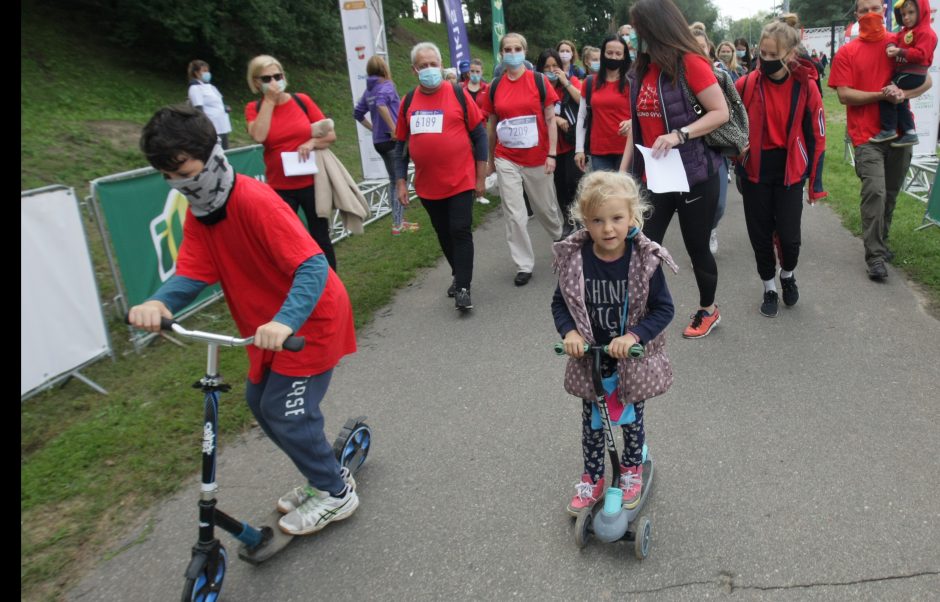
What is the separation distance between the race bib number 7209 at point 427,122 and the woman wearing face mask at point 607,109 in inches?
57.3

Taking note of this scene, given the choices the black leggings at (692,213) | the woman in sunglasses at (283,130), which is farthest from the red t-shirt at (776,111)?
the woman in sunglasses at (283,130)

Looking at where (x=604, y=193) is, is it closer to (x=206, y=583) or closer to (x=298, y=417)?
(x=298, y=417)

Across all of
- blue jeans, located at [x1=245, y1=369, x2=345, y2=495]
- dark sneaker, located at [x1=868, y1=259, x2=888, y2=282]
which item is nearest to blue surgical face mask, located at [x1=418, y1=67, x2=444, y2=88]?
blue jeans, located at [x1=245, y1=369, x2=345, y2=495]

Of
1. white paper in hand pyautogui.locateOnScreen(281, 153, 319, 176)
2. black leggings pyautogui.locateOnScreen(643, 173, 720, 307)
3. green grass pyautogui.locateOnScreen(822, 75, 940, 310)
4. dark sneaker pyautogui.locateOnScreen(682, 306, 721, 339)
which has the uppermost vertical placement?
white paper in hand pyautogui.locateOnScreen(281, 153, 319, 176)

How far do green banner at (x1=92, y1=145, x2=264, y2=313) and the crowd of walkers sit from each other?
1005 millimetres

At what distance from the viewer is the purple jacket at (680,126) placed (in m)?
4.34

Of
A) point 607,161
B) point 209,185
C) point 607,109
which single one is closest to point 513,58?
point 607,109

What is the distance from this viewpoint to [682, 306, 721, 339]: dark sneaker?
16.5 feet

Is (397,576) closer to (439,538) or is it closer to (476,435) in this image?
(439,538)

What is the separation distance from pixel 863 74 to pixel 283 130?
4.74 metres

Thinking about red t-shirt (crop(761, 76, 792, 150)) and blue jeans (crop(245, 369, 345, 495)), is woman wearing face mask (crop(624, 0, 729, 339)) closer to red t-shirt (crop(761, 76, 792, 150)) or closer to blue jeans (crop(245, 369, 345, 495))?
red t-shirt (crop(761, 76, 792, 150))

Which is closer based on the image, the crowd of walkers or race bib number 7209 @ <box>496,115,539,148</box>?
the crowd of walkers

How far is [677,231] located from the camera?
8.48 metres

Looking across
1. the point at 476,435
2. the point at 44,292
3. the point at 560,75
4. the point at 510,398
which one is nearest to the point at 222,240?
the point at 476,435
